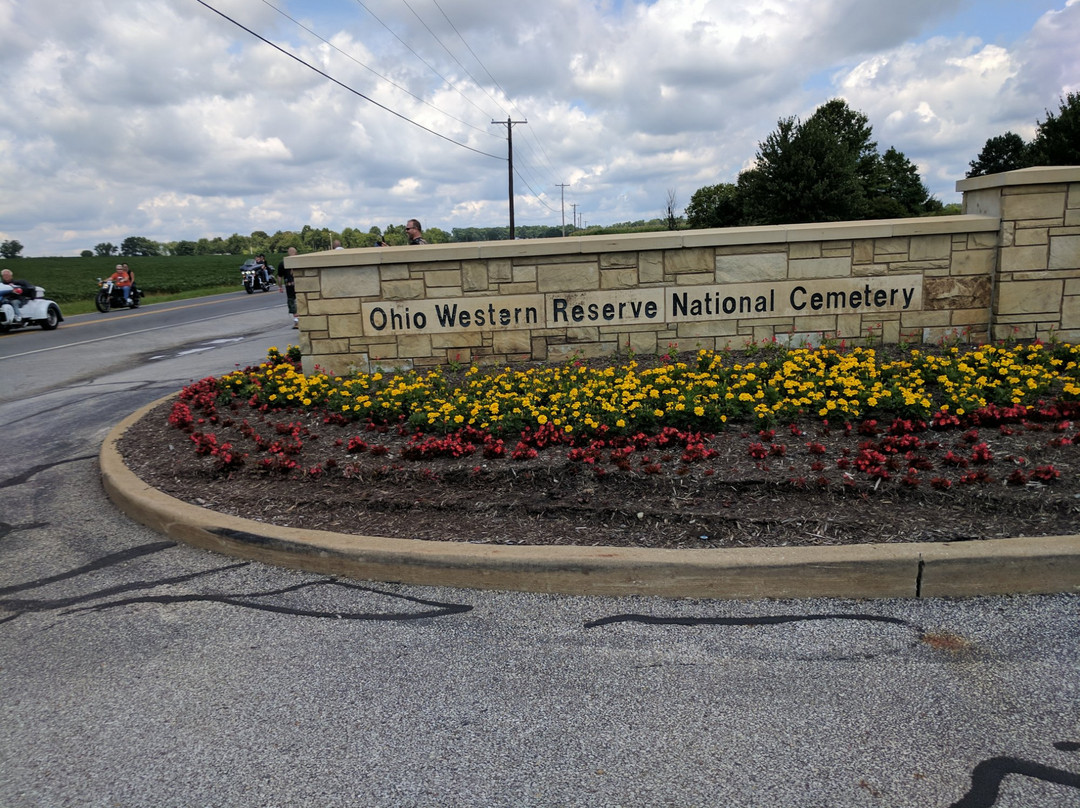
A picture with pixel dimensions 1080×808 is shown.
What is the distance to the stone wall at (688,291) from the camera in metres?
7.91

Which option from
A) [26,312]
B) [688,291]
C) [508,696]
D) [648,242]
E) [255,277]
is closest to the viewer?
[508,696]

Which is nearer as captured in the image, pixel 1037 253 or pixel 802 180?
pixel 1037 253

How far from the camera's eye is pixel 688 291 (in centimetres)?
815

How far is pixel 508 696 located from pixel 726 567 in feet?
4.17

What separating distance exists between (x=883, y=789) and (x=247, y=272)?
116ft

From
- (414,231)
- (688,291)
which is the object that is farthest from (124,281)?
(688,291)

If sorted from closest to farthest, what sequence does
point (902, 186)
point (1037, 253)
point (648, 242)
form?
point (1037, 253) < point (648, 242) < point (902, 186)

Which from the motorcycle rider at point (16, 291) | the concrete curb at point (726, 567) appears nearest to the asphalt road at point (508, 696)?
the concrete curb at point (726, 567)

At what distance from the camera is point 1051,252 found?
25.6 ft

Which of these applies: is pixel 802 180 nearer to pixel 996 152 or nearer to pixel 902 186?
pixel 902 186

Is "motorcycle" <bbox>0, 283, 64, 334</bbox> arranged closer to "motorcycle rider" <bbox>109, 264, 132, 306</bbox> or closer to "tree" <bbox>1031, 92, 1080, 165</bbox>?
"motorcycle rider" <bbox>109, 264, 132, 306</bbox>

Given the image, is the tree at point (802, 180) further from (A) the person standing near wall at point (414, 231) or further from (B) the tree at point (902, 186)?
(A) the person standing near wall at point (414, 231)

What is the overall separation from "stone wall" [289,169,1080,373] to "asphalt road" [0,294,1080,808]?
4229 mm

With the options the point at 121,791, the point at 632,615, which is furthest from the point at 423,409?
the point at 121,791
